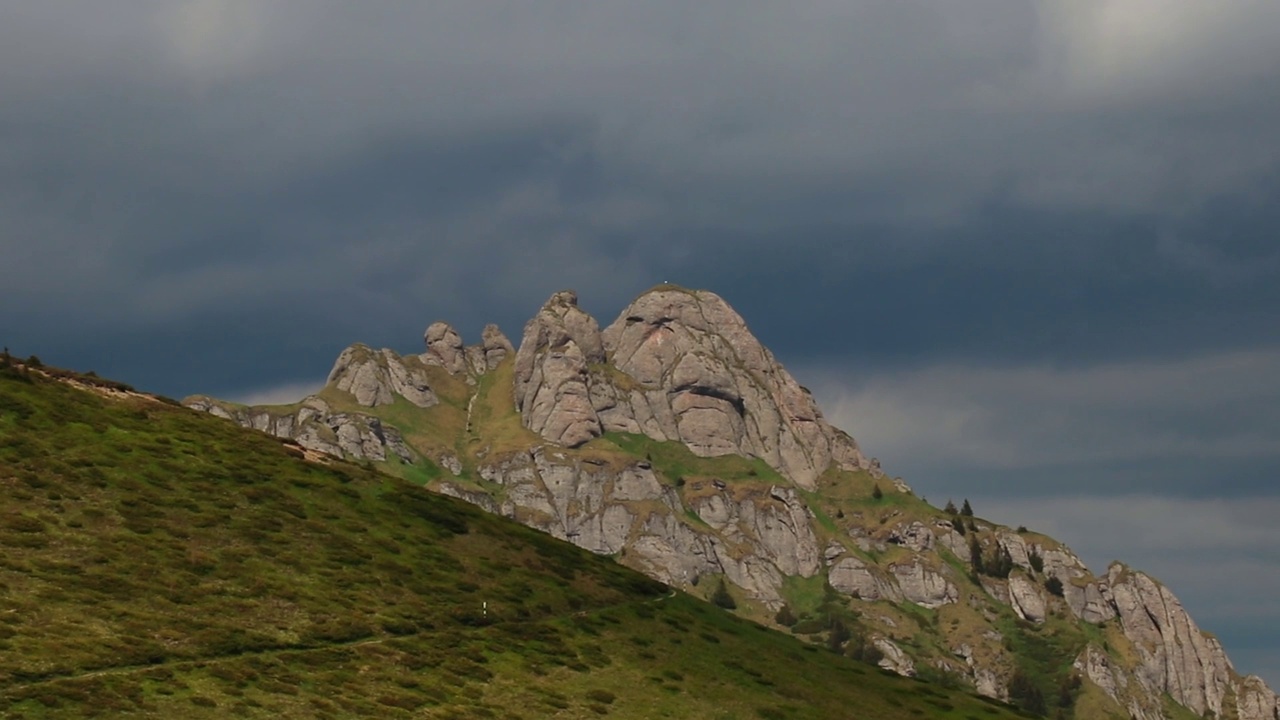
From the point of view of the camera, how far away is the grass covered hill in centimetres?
10256

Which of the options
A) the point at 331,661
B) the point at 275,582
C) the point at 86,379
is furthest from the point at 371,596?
the point at 86,379

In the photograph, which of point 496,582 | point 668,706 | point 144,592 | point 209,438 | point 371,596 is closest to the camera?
point 144,592

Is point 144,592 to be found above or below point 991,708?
below

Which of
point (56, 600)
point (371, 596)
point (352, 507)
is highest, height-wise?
point (352, 507)

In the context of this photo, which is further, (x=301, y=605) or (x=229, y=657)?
(x=301, y=605)

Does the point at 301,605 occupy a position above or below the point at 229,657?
above

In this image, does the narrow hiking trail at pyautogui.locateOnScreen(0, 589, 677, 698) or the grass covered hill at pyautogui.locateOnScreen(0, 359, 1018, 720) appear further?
the grass covered hill at pyautogui.locateOnScreen(0, 359, 1018, 720)

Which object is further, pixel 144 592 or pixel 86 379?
pixel 86 379

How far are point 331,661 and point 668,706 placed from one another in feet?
98.1

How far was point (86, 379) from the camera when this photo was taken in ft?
590

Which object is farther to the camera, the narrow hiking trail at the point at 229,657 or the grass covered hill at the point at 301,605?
the grass covered hill at the point at 301,605

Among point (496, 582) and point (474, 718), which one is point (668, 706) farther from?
point (496, 582)

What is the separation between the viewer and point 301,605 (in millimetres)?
125000

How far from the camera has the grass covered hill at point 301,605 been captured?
103m
